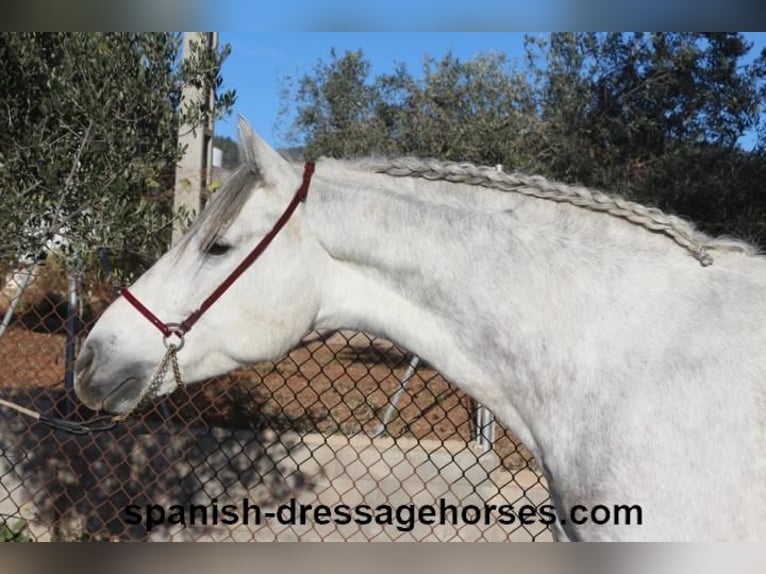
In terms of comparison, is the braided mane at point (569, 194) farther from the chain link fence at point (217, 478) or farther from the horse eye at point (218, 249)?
the chain link fence at point (217, 478)

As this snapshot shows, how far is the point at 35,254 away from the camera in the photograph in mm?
3158

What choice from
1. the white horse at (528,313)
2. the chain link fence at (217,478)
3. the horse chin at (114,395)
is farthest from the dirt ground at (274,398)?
the white horse at (528,313)

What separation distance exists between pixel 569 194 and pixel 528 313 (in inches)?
18.1

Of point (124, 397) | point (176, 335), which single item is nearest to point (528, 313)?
point (176, 335)

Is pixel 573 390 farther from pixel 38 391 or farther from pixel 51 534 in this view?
pixel 38 391

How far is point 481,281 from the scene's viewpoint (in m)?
2.09

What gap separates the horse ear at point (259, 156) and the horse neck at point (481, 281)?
15cm

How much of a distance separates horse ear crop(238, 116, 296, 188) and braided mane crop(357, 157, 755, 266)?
32cm

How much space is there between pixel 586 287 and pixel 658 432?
1.56 ft

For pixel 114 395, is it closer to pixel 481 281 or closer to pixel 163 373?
pixel 163 373

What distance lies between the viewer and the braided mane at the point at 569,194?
206 cm

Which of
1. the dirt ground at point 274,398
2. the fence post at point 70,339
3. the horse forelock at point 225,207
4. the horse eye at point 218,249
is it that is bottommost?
the dirt ground at point 274,398

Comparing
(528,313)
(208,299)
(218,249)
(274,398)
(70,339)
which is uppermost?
(218,249)
